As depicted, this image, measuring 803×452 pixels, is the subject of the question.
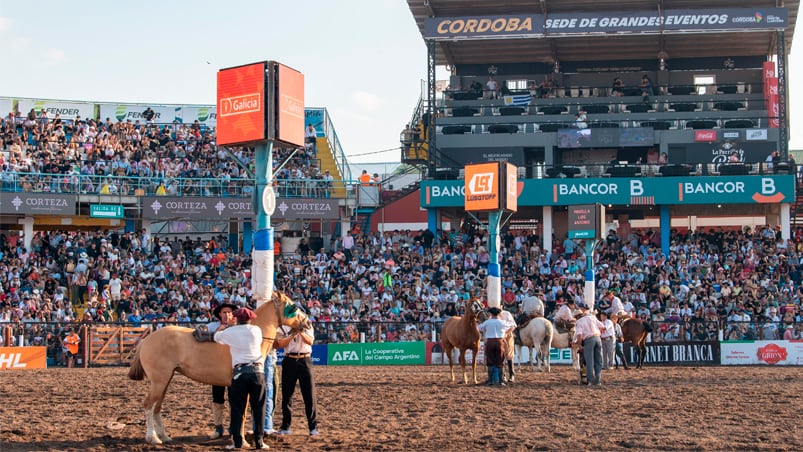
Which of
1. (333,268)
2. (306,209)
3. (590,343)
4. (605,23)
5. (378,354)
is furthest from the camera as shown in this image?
(605,23)

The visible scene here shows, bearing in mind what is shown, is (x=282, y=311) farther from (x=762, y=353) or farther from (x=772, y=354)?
(x=772, y=354)

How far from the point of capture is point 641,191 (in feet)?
143

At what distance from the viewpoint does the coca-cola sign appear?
3144cm

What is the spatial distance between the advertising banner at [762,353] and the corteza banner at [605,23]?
19194mm

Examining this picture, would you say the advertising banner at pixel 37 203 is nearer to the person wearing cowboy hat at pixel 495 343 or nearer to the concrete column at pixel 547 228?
the concrete column at pixel 547 228

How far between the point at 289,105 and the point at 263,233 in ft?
7.77

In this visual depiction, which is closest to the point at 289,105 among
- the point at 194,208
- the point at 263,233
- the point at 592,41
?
the point at 263,233

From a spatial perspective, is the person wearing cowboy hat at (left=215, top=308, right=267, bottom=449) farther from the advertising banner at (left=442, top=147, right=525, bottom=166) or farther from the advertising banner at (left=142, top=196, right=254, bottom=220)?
the advertising banner at (left=442, top=147, right=525, bottom=166)

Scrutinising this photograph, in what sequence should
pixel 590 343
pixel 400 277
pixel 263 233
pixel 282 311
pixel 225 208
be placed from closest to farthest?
pixel 282 311, pixel 263 233, pixel 590 343, pixel 400 277, pixel 225 208

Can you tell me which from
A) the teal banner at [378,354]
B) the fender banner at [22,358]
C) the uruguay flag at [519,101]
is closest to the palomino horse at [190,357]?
the fender banner at [22,358]

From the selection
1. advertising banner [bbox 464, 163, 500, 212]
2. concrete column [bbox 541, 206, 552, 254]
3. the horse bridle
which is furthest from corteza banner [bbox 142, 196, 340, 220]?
the horse bridle

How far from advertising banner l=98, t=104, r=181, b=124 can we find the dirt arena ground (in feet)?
103

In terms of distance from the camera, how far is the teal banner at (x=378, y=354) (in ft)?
105

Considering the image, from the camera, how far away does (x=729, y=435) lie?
13.4m
